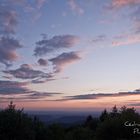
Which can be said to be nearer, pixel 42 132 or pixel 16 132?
pixel 16 132

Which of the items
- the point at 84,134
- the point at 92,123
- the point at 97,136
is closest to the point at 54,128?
the point at 84,134

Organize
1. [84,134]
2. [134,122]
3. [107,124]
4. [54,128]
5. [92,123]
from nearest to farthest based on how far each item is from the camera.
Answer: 1. [134,122]
2. [107,124]
3. [54,128]
4. [84,134]
5. [92,123]

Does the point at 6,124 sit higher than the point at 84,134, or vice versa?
the point at 6,124

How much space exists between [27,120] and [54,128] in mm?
→ 27920

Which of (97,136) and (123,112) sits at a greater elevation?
(123,112)

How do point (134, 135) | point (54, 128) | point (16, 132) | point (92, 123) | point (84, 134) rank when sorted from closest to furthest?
point (16, 132) → point (134, 135) → point (54, 128) → point (84, 134) → point (92, 123)

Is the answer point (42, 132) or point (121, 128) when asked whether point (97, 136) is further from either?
point (42, 132)

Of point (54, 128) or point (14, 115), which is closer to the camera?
point (14, 115)

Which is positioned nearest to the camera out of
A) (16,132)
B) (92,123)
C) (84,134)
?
(16,132)

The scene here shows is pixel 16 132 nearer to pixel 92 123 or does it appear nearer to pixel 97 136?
pixel 97 136

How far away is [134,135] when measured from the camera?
4322 cm

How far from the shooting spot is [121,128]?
46281 mm

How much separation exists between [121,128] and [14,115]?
17441 millimetres

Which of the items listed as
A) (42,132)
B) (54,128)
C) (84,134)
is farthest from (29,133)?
(84,134)
